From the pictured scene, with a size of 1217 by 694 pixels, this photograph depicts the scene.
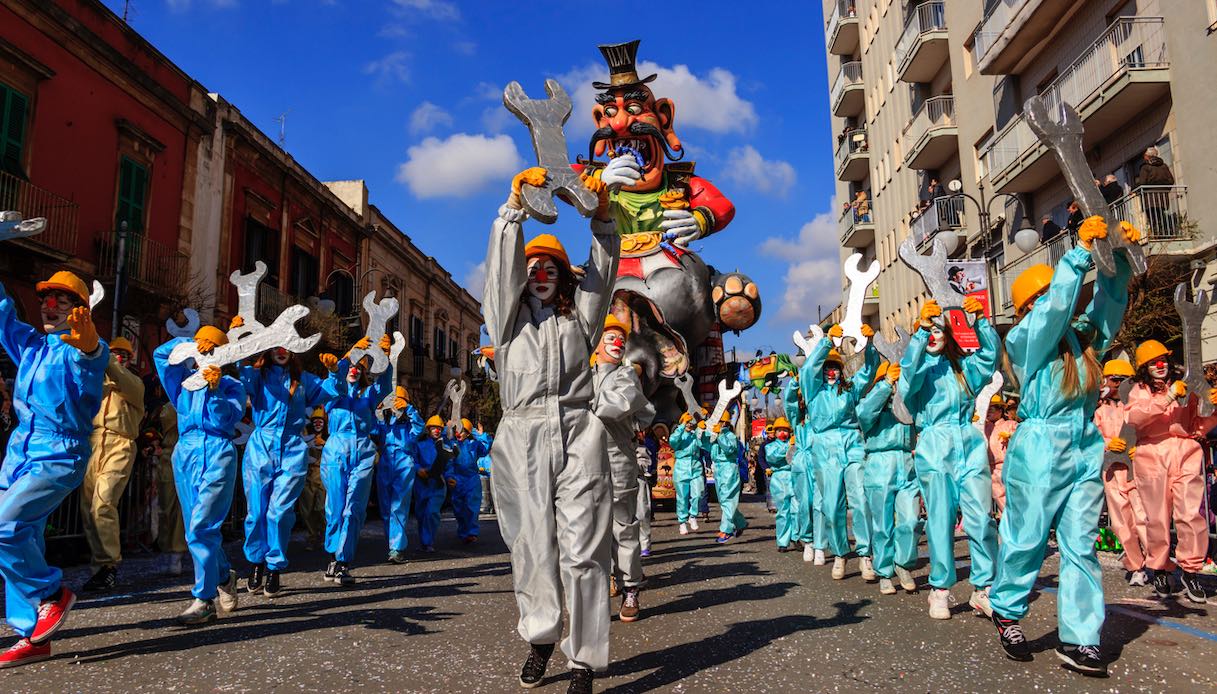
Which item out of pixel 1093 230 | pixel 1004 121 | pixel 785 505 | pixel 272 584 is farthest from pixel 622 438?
pixel 1004 121

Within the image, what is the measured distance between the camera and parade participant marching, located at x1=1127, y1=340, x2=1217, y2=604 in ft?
21.0

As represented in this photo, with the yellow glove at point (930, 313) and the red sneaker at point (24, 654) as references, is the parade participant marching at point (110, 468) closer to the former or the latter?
the red sneaker at point (24, 654)

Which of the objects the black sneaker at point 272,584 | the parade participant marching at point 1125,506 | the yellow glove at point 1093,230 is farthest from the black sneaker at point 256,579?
the parade participant marching at point 1125,506

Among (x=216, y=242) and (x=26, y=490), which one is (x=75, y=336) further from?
(x=216, y=242)

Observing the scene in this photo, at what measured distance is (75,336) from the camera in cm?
487

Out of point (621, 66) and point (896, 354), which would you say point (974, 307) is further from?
point (621, 66)

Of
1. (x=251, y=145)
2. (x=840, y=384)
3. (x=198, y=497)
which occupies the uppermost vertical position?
(x=251, y=145)

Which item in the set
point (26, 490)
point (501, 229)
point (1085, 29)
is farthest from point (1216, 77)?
point (26, 490)

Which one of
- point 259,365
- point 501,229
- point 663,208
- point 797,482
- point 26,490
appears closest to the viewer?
point 501,229

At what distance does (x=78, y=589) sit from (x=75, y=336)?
3557 mm

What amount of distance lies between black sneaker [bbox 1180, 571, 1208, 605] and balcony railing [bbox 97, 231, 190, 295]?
48.3 feet

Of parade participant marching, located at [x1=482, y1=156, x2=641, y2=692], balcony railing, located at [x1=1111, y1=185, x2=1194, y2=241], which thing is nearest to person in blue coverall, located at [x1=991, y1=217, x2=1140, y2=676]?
parade participant marching, located at [x1=482, y1=156, x2=641, y2=692]

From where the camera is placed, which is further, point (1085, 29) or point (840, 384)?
point (1085, 29)

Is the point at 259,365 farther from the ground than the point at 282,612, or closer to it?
farther from the ground
